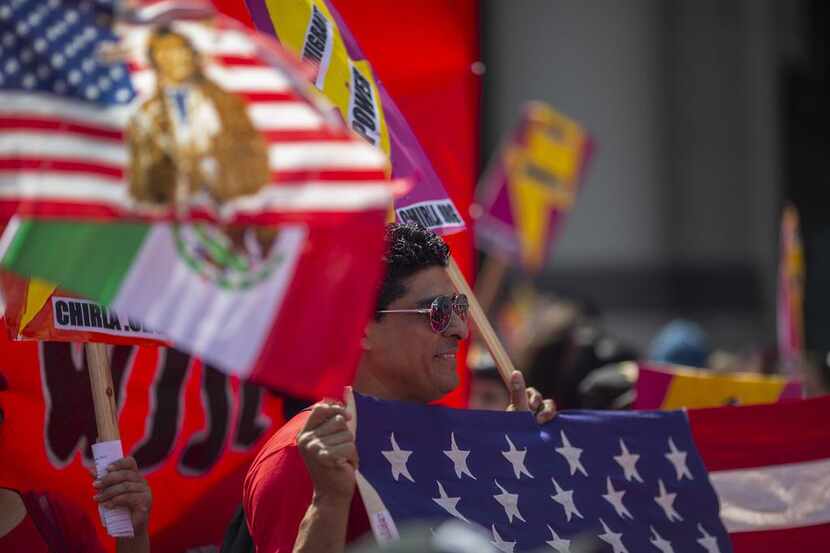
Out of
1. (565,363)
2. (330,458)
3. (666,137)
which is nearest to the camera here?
(330,458)

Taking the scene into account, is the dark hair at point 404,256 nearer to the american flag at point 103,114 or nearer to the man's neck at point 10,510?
the american flag at point 103,114

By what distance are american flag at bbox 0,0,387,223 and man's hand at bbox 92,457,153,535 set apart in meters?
0.84

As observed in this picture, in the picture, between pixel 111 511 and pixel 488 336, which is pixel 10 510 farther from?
pixel 488 336

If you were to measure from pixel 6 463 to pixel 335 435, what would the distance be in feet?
4.57

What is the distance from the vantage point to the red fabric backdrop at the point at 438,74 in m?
4.77

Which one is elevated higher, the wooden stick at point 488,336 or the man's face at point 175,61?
the man's face at point 175,61

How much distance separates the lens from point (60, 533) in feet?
11.4

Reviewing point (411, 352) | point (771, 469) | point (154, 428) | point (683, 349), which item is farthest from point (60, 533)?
point (683, 349)

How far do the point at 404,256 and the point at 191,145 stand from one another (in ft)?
3.48

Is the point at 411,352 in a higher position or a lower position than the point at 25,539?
higher

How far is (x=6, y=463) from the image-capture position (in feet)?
11.8

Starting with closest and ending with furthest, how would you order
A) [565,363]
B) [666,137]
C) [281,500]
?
1. [281,500]
2. [565,363]
3. [666,137]

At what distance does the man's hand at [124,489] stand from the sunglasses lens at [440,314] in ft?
2.58

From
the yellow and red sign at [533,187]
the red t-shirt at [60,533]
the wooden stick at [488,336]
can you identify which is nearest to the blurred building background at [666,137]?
the yellow and red sign at [533,187]
